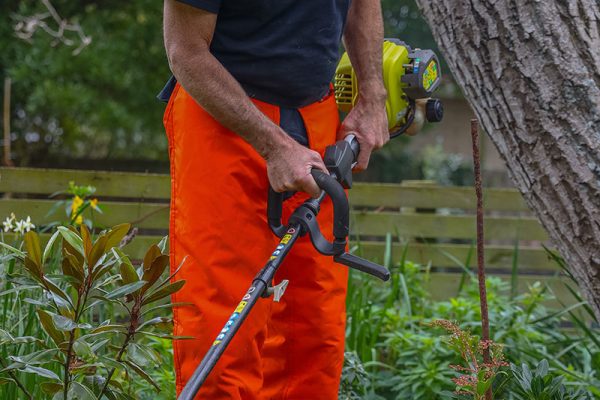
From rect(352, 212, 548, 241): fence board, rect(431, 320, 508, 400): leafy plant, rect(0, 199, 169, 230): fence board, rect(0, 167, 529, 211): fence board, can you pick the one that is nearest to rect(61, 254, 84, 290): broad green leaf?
rect(431, 320, 508, 400): leafy plant

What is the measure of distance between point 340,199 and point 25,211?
246cm

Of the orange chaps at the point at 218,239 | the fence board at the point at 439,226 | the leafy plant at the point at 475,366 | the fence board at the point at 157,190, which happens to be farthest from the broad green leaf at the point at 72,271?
the fence board at the point at 439,226

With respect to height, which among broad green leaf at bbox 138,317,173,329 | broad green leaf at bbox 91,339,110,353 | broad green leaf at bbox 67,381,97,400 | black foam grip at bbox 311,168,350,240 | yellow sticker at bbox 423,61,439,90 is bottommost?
broad green leaf at bbox 67,381,97,400

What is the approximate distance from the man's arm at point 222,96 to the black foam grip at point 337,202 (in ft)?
0.13

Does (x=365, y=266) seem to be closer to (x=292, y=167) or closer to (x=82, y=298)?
(x=292, y=167)

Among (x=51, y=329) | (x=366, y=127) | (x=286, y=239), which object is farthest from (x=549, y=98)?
(x=51, y=329)

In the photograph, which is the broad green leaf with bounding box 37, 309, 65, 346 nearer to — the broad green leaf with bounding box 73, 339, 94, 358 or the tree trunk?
the broad green leaf with bounding box 73, 339, 94, 358

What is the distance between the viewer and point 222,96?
2244mm

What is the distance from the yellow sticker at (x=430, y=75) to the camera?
276 centimetres

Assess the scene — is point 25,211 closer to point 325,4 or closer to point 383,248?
point 383,248

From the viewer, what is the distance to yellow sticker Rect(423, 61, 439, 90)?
2758 millimetres

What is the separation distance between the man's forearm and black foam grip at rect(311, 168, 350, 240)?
0.58m

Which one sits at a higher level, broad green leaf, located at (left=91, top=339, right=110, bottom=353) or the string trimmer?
the string trimmer

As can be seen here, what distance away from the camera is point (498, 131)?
6.36 feet
